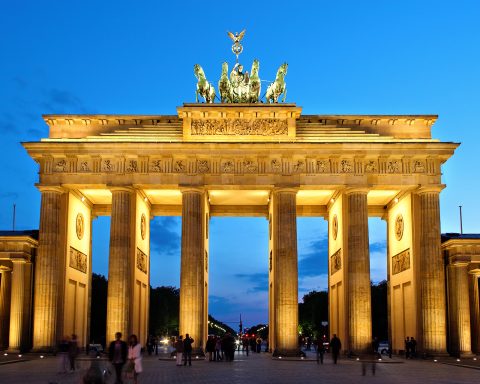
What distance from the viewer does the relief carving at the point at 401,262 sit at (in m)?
54.0

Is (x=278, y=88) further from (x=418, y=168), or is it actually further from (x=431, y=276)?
(x=431, y=276)

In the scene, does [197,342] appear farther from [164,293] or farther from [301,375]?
[164,293]

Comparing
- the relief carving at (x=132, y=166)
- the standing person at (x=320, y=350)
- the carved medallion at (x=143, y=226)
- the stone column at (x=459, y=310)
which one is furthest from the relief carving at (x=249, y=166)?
the stone column at (x=459, y=310)

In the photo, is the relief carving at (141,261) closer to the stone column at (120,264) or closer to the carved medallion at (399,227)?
the stone column at (120,264)

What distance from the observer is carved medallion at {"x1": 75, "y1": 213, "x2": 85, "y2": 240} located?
2181 inches

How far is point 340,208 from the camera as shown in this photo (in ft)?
177

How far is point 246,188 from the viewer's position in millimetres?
51969

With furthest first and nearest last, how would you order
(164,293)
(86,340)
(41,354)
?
(164,293) → (86,340) → (41,354)

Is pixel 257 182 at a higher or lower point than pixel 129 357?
higher

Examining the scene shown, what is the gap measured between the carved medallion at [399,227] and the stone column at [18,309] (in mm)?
28171

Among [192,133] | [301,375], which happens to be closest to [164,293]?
[192,133]

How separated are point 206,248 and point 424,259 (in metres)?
16.3

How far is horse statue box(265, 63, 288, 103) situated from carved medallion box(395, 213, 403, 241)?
12.9 m

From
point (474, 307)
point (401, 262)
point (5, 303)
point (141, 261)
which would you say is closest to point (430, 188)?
point (401, 262)
